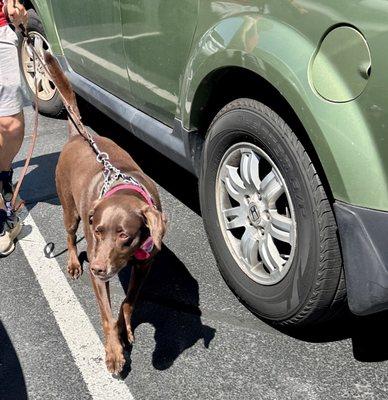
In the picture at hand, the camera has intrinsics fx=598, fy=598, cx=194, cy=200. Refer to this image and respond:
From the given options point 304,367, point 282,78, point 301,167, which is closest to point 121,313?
point 304,367

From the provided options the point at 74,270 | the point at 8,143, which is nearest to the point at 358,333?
the point at 74,270

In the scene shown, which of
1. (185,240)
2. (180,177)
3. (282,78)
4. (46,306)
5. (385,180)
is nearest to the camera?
(385,180)

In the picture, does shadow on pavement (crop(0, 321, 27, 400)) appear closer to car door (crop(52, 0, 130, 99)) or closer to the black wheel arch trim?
the black wheel arch trim

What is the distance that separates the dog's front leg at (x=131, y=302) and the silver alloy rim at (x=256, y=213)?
485 millimetres

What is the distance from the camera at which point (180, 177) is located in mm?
4621

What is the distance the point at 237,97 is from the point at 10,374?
1.66 metres

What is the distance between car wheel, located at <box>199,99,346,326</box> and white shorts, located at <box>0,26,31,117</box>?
1479mm

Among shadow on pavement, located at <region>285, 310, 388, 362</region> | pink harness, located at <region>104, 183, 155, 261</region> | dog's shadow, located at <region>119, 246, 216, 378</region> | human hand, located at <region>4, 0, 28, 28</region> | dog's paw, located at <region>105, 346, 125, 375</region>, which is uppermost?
human hand, located at <region>4, 0, 28, 28</region>

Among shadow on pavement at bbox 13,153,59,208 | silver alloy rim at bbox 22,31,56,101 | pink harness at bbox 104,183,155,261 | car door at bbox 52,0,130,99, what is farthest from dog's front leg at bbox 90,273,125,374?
silver alloy rim at bbox 22,31,56,101

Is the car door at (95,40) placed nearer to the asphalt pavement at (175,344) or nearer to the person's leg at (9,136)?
the person's leg at (9,136)

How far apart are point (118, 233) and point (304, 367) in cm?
102

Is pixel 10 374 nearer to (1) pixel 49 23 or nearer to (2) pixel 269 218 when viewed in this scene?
(2) pixel 269 218

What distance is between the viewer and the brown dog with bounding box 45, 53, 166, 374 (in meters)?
2.44

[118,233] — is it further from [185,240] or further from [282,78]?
[185,240]
